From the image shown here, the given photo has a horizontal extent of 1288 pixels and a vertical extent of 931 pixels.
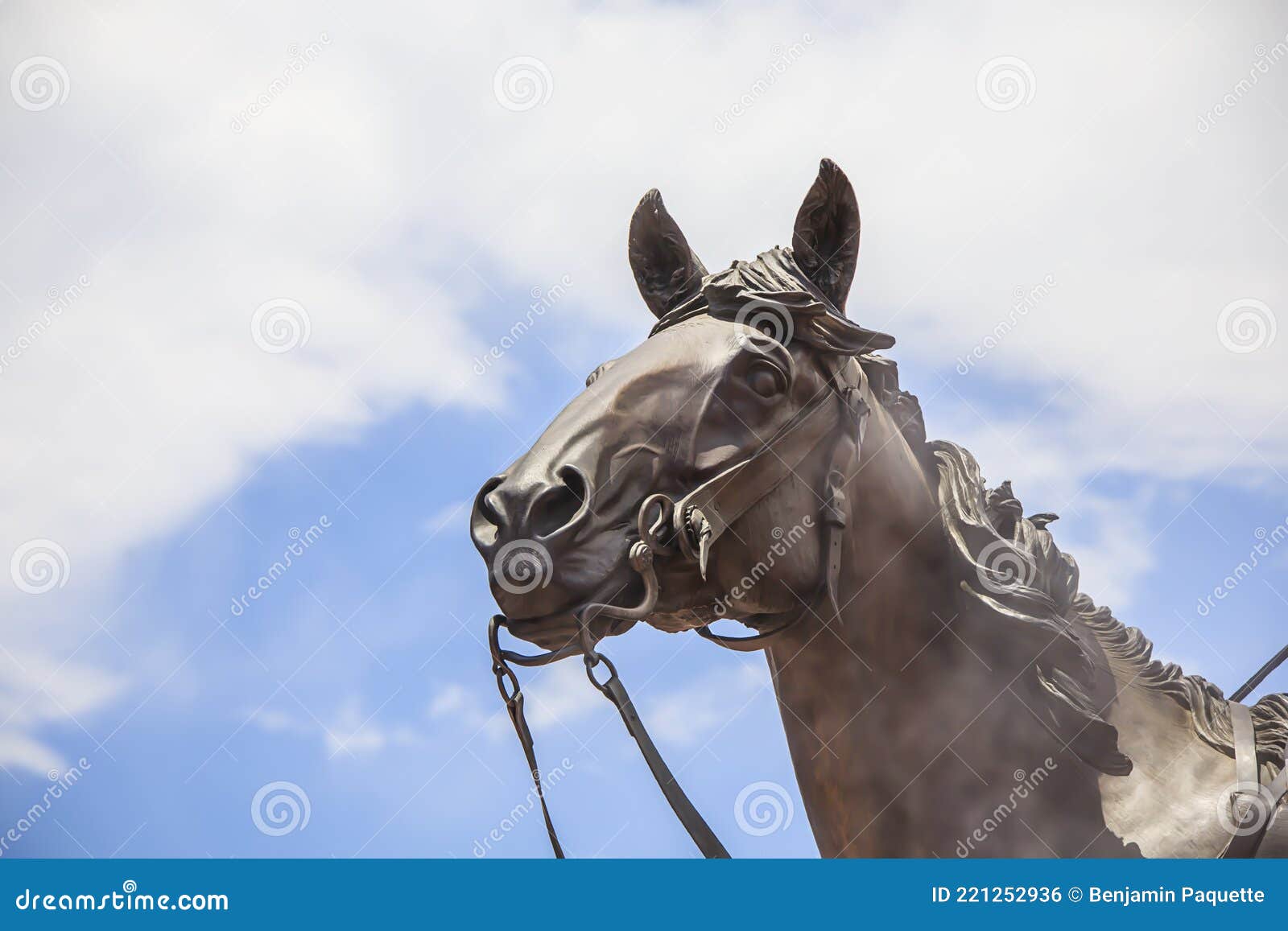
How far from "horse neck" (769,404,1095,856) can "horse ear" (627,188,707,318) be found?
2.46 ft

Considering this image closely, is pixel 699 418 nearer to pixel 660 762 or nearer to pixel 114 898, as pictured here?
pixel 660 762

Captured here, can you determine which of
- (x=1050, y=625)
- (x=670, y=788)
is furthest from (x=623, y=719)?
(x=1050, y=625)

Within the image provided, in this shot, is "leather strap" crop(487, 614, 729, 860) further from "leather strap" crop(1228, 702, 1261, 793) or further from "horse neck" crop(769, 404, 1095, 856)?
"leather strap" crop(1228, 702, 1261, 793)

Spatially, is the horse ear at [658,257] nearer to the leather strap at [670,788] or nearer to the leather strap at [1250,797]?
the leather strap at [670,788]

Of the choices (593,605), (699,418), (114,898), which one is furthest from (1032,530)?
(114,898)

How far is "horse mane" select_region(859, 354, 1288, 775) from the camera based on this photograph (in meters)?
3.60

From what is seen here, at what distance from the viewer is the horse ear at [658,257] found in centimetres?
411

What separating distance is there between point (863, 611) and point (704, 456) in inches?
23.8

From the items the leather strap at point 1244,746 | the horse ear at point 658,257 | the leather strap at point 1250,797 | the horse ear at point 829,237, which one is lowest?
the leather strap at point 1250,797

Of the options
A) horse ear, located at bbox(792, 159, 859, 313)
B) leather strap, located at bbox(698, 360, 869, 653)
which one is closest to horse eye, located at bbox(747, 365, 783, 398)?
leather strap, located at bbox(698, 360, 869, 653)

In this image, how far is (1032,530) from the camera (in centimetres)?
383

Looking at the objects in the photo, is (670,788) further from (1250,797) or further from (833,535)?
(1250,797)

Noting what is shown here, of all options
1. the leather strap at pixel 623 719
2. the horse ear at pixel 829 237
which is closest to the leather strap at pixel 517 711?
the leather strap at pixel 623 719

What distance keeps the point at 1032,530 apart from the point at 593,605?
1321 millimetres
